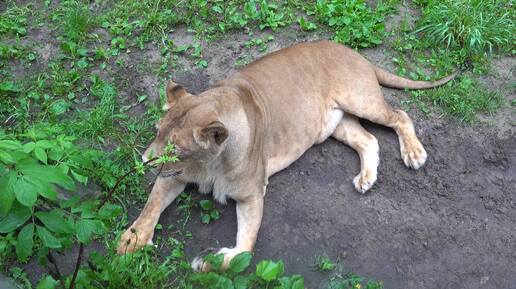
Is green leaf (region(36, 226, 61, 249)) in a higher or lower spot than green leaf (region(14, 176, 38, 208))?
lower

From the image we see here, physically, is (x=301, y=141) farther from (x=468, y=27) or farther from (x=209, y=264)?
(x=468, y=27)

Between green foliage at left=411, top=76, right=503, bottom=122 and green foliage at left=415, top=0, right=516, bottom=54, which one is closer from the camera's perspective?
green foliage at left=411, top=76, right=503, bottom=122

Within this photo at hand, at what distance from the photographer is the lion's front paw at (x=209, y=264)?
3.51m

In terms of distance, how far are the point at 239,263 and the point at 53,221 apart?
1192 mm

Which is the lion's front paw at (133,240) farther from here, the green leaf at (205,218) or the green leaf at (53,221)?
the green leaf at (53,221)

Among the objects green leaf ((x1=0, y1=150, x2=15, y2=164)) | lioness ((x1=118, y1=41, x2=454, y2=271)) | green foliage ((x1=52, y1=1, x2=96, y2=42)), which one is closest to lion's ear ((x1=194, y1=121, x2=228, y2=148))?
lioness ((x1=118, y1=41, x2=454, y2=271))

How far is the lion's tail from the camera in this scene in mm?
4785

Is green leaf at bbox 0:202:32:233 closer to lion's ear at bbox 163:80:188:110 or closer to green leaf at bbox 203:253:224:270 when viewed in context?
green leaf at bbox 203:253:224:270

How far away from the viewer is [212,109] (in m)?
3.38

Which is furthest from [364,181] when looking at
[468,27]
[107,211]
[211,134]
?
[107,211]

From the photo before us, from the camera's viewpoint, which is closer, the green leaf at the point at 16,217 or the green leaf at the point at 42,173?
the green leaf at the point at 42,173

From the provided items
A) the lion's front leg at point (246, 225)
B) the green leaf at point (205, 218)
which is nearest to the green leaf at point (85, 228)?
the lion's front leg at point (246, 225)

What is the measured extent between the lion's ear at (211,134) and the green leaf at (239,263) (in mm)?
609

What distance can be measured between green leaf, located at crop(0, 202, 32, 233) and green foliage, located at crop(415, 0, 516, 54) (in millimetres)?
4003
